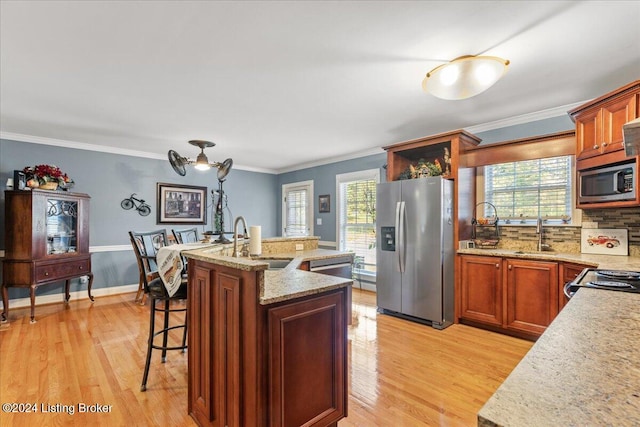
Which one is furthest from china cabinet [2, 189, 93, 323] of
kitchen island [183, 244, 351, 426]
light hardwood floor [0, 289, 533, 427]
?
kitchen island [183, 244, 351, 426]

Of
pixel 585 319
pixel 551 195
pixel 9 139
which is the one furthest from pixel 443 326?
pixel 9 139

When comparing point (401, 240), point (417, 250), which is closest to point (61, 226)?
point (401, 240)

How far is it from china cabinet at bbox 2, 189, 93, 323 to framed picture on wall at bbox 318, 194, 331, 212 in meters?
3.76

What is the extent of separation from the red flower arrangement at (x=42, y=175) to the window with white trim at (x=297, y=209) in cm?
380

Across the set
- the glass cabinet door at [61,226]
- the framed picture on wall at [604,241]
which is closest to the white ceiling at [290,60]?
the glass cabinet door at [61,226]

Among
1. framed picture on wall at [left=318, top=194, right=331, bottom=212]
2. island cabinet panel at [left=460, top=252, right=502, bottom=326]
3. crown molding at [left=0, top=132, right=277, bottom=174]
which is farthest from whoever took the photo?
framed picture on wall at [left=318, top=194, right=331, bottom=212]

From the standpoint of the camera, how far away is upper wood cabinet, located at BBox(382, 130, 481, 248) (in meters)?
3.46

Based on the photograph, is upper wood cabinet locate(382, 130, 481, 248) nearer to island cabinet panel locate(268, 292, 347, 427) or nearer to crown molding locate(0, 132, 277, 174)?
island cabinet panel locate(268, 292, 347, 427)

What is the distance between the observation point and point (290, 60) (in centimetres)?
223

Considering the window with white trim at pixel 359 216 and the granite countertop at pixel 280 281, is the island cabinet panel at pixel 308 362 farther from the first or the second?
the window with white trim at pixel 359 216

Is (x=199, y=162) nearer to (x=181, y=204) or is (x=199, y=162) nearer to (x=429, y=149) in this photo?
(x=181, y=204)

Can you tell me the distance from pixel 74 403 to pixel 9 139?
3.92 metres

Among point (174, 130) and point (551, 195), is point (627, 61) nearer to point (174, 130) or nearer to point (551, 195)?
point (551, 195)

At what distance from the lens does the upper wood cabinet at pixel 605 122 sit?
2312mm
